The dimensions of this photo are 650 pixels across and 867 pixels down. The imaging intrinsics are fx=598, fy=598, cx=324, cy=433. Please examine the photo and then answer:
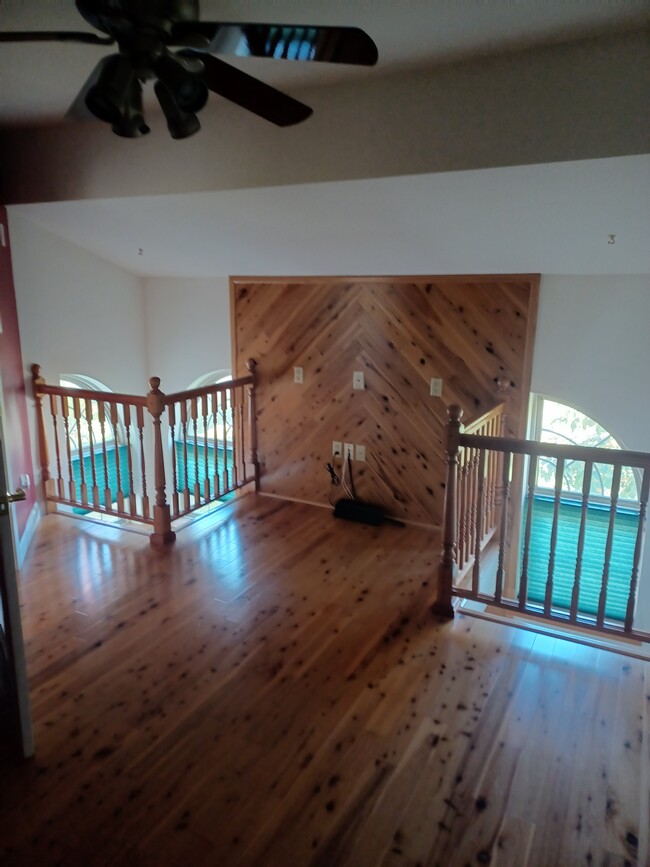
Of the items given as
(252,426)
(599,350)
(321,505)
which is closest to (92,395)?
(252,426)

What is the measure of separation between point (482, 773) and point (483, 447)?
1351mm

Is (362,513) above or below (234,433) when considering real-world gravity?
below

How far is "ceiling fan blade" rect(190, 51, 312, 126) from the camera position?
1722 millimetres

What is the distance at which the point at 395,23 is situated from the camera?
2023 mm

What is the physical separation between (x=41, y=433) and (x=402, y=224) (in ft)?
9.44

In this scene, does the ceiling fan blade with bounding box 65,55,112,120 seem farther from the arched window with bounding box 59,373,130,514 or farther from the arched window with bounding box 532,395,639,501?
the arched window with bounding box 532,395,639,501

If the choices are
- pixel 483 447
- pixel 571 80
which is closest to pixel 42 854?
pixel 483 447

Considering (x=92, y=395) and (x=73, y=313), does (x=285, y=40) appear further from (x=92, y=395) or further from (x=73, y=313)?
(x=73, y=313)

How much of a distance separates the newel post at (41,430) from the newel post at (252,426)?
1.50 metres

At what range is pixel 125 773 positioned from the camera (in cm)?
203

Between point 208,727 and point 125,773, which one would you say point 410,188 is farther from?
point 125,773

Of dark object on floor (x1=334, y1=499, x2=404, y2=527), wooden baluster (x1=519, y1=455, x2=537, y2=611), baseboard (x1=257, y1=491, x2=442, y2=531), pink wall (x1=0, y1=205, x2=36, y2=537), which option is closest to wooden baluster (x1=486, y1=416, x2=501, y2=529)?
baseboard (x1=257, y1=491, x2=442, y2=531)

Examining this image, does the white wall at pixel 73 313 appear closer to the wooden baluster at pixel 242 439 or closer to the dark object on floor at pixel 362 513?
the wooden baluster at pixel 242 439

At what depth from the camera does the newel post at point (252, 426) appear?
477 cm
